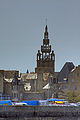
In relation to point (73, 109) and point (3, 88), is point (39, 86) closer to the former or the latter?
point (3, 88)

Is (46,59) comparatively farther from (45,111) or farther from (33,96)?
(45,111)

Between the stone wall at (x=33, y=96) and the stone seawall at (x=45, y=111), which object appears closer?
the stone seawall at (x=45, y=111)

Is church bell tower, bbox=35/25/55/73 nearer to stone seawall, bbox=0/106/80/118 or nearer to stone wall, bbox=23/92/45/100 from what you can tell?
stone wall, bbox=23/92/45/100

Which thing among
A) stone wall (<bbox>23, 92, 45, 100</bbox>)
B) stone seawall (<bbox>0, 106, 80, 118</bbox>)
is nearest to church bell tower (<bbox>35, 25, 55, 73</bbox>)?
stone wall (<bbox>23, 92, 45, 100</bbox>)

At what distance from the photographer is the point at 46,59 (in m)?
135

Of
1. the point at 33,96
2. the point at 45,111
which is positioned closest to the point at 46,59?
the point at 33,96

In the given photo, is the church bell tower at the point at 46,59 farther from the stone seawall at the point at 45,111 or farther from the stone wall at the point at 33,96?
the stone seawall at the point at 45,111

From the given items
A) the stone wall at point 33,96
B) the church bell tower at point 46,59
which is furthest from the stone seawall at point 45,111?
the church bell tower at point 46,59

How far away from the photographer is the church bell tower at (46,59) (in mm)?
131750

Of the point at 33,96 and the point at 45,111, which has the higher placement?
the point at 33,96

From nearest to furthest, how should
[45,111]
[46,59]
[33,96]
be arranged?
[45,111]
[33,96]
[46,59]

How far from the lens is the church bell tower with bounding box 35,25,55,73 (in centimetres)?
13175

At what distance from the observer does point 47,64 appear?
442ft

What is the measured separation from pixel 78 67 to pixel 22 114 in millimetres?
49772
